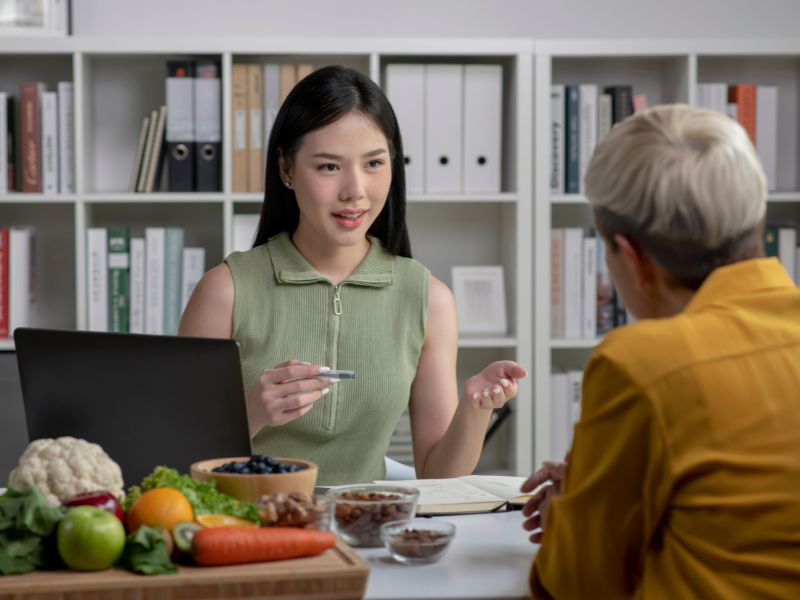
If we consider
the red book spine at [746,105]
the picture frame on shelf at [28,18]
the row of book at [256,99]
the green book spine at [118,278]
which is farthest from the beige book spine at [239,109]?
the red book spine at [746,105]

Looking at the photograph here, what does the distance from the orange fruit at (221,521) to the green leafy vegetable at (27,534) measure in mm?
159

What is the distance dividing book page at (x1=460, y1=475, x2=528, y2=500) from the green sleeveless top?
1.18ft

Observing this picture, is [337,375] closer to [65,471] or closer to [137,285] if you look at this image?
→ [65,471]

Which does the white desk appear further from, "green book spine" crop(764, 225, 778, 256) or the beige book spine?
"green book spine" crop(764, 225, 778, 256)

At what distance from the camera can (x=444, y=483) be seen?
1.81 meters

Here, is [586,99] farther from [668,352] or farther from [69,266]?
[668,352]

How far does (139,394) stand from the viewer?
62.0 inches

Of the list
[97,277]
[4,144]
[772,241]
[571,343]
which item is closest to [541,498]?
[571,343]

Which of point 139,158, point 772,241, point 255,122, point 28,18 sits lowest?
point 772,241

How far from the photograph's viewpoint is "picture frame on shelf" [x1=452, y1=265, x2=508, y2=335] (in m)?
3.31

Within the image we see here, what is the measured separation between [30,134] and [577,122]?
1598mm

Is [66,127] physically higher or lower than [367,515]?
higher

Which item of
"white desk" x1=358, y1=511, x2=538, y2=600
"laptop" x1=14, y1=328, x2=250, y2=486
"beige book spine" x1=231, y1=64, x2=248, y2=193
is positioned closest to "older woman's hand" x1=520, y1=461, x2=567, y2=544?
"white desk" x1=358, y1=511, x2=538, y2=600

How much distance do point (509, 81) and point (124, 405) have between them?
6.86ft
